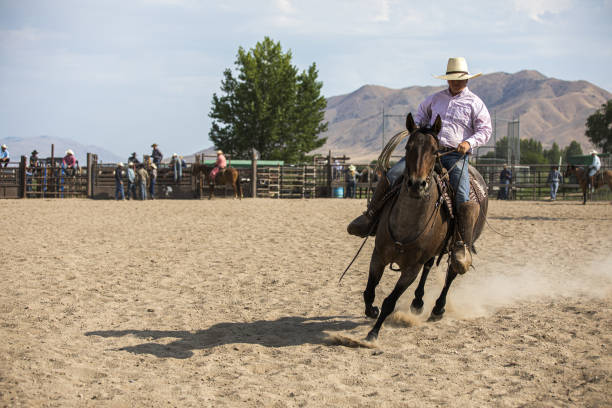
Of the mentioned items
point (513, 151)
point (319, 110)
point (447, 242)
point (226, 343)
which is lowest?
point (226, 343)

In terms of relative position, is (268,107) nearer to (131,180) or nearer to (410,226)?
(131,180)

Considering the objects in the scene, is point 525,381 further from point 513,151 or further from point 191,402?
point 513,151

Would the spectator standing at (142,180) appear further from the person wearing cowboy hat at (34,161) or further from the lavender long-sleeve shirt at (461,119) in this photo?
the lavender long-sleeve shirt at (461,119)

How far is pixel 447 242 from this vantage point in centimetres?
528

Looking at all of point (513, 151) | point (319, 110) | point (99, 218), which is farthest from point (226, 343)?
point (319, 110)

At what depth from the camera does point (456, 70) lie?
5.34 m

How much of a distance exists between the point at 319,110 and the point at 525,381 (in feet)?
148

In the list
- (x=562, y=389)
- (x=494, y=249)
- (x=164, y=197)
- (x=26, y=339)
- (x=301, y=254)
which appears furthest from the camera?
(x=164, y=197)

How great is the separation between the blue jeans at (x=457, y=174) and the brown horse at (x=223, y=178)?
1892 cm

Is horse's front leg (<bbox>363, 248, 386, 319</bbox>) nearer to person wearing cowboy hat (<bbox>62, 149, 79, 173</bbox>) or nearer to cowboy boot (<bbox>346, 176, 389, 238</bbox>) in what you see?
cowboy boot (<bbox>346, 176, 389, 238</bbox>)

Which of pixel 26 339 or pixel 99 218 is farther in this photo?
pixel 99 218

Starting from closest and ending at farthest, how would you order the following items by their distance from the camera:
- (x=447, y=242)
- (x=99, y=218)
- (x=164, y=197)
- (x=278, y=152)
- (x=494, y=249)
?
(x=447, y=242) → (x=494, y=249) → (x=99, y=218) → (x=164, y=197) → (x=278, y=152)

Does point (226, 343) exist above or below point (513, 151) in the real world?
below

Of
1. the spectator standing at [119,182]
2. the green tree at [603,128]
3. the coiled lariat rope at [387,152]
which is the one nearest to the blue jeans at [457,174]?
the coiled lariat rope at [387,152]
